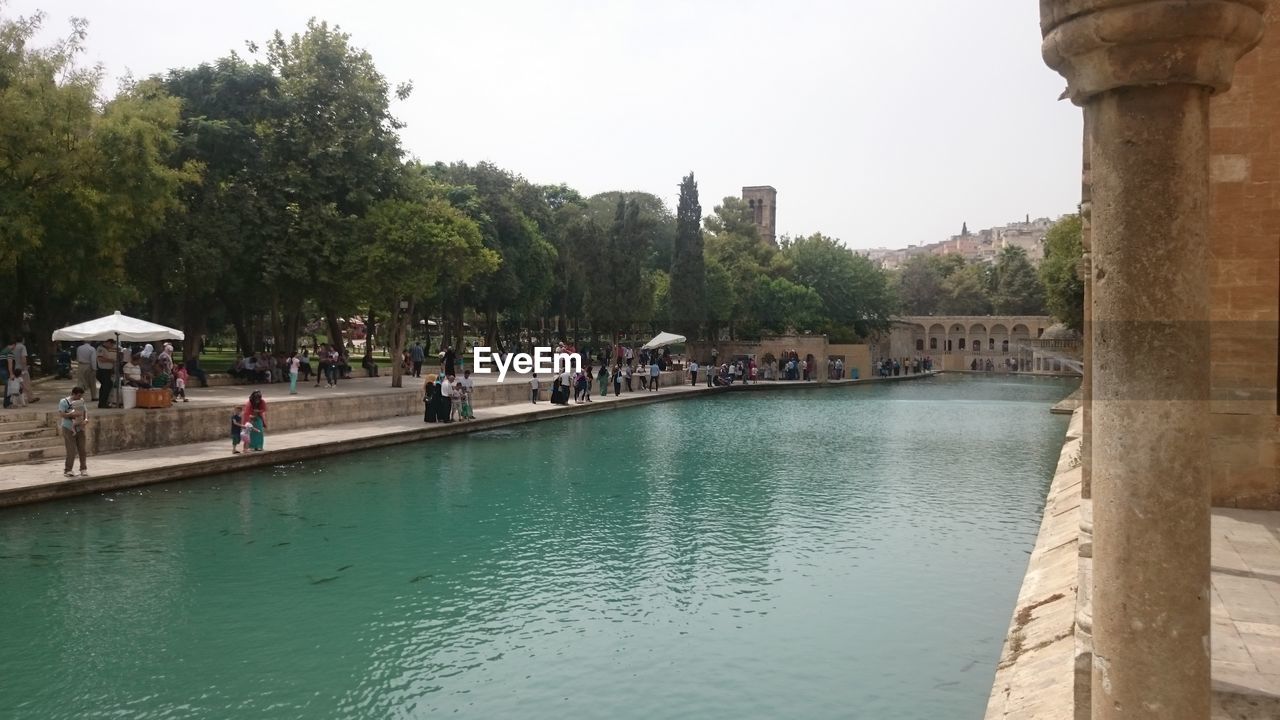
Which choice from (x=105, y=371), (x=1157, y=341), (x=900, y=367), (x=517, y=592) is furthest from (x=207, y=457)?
(x=900, y=367)

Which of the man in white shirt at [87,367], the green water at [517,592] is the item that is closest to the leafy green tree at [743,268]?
the man in white shirt at [87,367]

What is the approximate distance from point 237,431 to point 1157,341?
15.6m

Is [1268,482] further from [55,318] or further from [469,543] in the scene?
[55,318]

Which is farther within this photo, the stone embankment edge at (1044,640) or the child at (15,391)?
the child at (15,391)

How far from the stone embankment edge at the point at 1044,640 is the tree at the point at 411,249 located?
61.8 ft

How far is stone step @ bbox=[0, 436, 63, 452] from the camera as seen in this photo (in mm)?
14164

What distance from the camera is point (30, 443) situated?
14.5 metres

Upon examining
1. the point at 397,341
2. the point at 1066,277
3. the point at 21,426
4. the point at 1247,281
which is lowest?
the point at 21,426

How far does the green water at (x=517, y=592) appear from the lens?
23.0ft

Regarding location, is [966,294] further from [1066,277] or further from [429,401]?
[429,401]

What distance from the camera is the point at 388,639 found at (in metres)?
8.12

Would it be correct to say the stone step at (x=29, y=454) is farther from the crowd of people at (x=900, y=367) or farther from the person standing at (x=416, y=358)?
the crowd of people at (x=900, y=367)

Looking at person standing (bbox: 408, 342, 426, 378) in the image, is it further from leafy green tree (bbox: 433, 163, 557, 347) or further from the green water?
the green water

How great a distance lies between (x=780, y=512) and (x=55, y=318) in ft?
74.9
